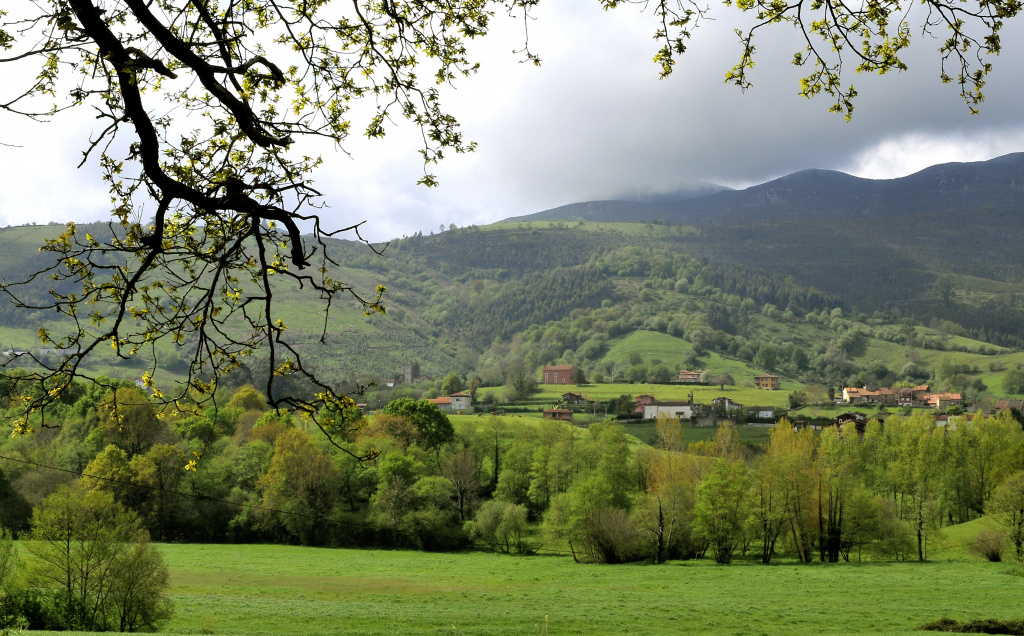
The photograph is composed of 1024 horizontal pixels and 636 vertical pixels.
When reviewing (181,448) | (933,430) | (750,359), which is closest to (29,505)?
(181,448)

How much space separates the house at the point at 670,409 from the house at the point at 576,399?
9.89m

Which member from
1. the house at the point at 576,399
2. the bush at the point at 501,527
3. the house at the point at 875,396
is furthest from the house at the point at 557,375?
the bush at the point at 501,527

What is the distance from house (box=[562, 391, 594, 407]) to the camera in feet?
370

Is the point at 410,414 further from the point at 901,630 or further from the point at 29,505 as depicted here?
the point at 901,630

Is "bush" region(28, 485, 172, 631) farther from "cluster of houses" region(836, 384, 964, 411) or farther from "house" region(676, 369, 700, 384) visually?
"house" region(676, 369, 700, 384)

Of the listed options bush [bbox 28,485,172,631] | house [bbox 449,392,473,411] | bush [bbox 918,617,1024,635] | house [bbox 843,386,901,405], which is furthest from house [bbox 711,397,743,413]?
bush [bbox 28,485,172,631]

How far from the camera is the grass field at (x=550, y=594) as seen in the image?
2906 cm

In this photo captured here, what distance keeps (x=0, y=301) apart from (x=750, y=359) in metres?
189

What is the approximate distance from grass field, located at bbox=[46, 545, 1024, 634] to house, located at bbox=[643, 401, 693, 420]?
5214 centimetres

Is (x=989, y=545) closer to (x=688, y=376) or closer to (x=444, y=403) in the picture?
(x=444, y=403)

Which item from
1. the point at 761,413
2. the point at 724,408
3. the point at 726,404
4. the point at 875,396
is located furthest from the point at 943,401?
the point at 724,408

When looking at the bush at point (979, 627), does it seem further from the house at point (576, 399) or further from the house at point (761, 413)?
the house at point (576, 399)

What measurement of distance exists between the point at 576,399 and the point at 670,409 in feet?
51.5

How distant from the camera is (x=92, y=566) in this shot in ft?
88.7
